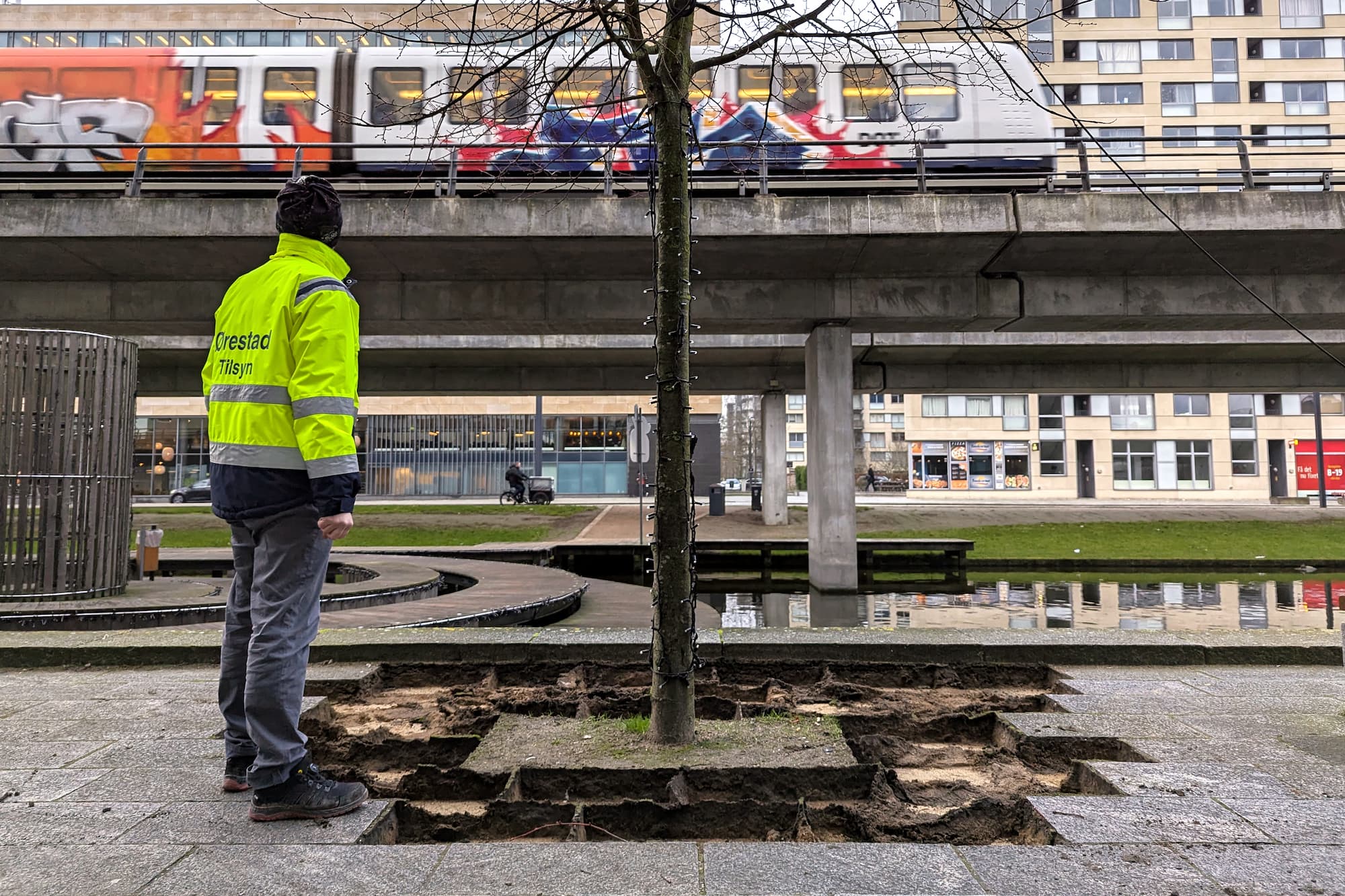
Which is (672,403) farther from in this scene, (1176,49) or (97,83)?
(1176,49)

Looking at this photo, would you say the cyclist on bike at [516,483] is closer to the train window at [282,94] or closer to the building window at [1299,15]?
the train window at [282,94]

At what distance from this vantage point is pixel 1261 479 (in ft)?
163

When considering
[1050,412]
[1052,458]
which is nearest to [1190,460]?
[1052,458]

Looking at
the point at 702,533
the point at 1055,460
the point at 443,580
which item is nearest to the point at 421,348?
the point at 702,533

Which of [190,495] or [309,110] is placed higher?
[309,110]

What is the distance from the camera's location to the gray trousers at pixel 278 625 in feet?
9.61

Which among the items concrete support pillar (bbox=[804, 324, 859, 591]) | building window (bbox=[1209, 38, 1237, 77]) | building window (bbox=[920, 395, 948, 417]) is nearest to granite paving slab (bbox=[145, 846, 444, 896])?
concrete support pillar (bbox=[804, 324, 859, 591])

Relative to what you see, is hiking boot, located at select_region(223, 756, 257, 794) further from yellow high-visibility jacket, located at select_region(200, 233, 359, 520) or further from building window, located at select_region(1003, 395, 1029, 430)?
building window, located at select_region(1003, 395, 1029, 430)

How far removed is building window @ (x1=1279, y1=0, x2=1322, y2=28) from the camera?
154 feet

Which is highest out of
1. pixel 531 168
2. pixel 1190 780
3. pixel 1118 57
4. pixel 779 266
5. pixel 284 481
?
pixel 1118 57

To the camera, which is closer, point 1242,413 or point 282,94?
point 282,94

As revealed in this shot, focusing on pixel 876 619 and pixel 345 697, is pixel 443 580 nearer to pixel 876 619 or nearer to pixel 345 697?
pixel 876 619

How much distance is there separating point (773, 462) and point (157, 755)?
2699cm

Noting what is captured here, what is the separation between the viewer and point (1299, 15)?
46.9m
